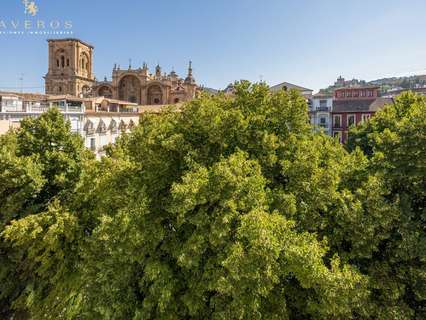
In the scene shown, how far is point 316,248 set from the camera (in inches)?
323

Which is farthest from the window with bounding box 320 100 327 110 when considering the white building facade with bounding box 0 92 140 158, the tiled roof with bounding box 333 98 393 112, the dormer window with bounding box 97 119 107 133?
the dormer window with bounding box 97 119 107 133

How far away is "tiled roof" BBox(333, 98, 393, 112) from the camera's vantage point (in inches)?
1801

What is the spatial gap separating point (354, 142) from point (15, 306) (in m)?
24.8

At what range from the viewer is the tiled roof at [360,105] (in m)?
45.8

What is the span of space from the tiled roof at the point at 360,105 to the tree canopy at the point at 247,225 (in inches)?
1470

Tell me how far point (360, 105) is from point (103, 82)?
5734cm

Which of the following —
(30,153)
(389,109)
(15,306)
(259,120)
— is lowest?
(15,306)

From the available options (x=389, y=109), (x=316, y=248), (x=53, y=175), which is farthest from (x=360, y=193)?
(x=53, y=175)

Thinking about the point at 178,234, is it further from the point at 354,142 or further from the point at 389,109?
the point at 354,142

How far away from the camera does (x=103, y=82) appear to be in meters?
75.6

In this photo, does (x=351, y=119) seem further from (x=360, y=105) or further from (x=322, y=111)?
(x=322, y=111)

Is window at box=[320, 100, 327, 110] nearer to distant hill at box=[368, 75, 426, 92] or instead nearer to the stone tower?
the stone tower

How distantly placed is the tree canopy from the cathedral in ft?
200

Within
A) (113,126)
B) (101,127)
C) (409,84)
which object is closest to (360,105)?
(113,126)
